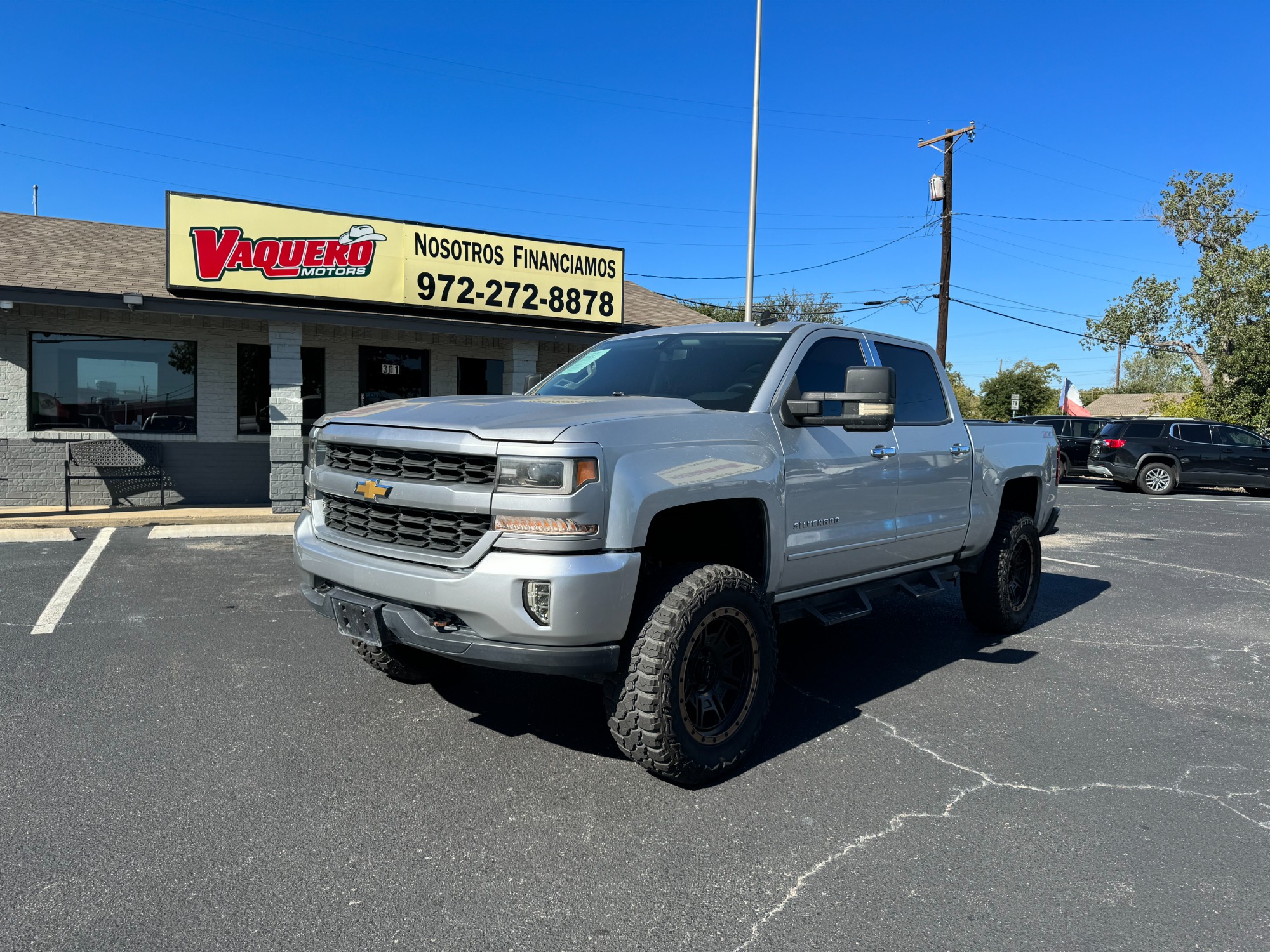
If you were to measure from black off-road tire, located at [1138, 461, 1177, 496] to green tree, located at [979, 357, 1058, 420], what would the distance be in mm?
38517

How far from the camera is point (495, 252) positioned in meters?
13.6

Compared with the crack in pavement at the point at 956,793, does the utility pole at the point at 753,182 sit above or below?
above

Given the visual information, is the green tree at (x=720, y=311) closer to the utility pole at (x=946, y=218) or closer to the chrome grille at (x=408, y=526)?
the utility pole at (x=946, y=218)

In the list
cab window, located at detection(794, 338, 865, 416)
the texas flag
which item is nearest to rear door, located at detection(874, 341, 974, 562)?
cab window, located at detection(794, 338, 865, 416)

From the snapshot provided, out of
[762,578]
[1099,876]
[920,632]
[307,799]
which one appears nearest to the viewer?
[1099,876]

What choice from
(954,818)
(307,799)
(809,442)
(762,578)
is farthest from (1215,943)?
(307,799)

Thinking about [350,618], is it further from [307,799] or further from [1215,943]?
[1215,943]

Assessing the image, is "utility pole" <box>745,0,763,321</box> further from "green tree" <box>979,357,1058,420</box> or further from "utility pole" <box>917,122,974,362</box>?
"green tree" <box>979,357,1058,420</box>

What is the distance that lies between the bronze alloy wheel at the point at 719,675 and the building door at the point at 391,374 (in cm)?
1166

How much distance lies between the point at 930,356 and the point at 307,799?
15.0 feet

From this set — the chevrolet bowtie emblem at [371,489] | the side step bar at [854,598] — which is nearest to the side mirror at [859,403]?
the side step bar at [854,598]

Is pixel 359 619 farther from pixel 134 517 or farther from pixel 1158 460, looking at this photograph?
pixel 1158 460

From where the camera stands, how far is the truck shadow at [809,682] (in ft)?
14.2

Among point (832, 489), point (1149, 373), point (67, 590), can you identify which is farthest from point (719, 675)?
point (1149, 373)
